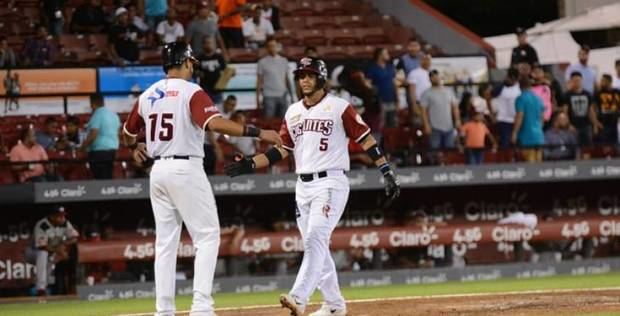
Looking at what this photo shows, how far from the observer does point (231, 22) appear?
796 inches

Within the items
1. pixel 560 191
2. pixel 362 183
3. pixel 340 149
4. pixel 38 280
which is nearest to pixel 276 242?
pixel 362 183

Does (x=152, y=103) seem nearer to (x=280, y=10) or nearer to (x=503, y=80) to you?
(x=503, y=80)

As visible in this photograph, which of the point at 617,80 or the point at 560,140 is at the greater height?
the point at 617,80

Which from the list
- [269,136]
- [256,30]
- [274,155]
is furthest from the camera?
[256,30]

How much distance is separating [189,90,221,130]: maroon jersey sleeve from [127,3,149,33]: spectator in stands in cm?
1030

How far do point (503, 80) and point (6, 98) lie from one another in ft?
23.0

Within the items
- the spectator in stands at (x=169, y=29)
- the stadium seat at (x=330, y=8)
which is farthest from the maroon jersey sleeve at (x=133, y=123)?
the stadium seat at (x=330, y=8)

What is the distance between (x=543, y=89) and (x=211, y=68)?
471cm

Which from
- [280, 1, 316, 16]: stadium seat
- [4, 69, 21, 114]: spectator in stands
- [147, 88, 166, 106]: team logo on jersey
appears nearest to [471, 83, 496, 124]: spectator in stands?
[280, 1, 316, 16]: stadium seat

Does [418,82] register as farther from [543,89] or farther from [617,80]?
[617,80]

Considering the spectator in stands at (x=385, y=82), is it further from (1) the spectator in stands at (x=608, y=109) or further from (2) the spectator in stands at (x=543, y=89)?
(1) the spectator in stands at (x=608, y=109)

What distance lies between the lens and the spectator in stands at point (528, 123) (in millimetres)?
18500

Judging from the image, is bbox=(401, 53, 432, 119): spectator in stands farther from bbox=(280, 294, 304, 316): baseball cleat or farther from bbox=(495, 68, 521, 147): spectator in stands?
bbox=(280, 294, 304, 316): baseball cleat

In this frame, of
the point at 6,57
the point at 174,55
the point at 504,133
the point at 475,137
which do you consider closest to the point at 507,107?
the point at 504,133
